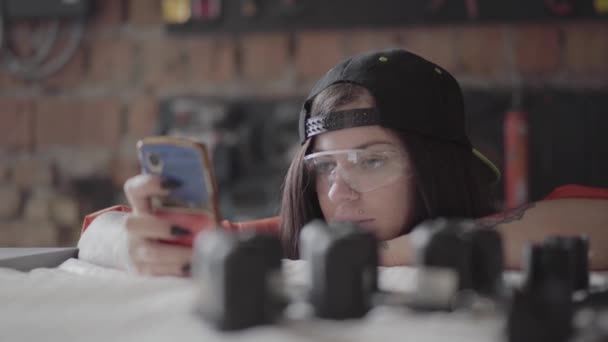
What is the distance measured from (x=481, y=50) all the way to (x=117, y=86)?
4.03 ft

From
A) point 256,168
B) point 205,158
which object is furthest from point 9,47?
point 205,158

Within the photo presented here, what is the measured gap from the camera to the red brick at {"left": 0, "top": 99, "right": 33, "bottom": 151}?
213 centimetres

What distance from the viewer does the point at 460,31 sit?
74.9 inches

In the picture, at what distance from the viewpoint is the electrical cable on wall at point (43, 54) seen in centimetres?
210

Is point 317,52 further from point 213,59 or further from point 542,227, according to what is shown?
point 542,227

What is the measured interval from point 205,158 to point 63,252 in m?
0.39

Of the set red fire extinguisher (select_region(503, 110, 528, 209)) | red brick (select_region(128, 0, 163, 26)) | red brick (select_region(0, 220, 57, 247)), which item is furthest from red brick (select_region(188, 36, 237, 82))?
red fire extinguisher (select_region(503, 110, 528, 209))

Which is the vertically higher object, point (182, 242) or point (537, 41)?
point (537, 41)

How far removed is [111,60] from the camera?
83.0 inches

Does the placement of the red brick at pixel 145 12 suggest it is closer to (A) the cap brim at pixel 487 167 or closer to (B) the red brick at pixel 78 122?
(B) the red brick at pixel 78 122

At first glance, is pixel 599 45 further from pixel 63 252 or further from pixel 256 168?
pixel 63 252

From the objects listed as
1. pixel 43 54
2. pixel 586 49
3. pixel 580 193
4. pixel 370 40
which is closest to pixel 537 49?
pixel 586 49

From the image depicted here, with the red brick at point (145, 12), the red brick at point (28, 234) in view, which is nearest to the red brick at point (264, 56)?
the red brick at point (145, 12)

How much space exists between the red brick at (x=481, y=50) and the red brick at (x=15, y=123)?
150 cm
